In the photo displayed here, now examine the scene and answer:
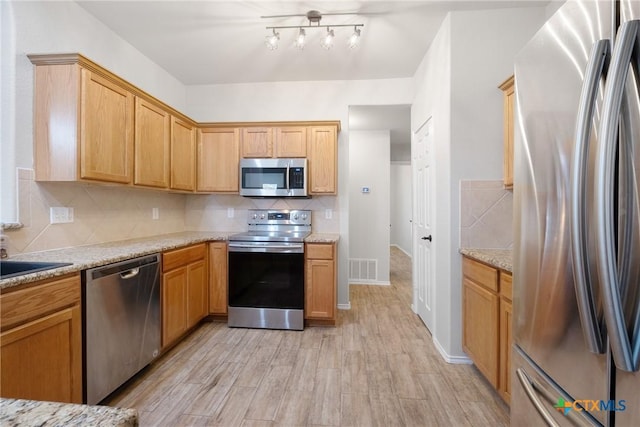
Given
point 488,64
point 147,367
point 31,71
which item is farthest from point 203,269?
point 488,64

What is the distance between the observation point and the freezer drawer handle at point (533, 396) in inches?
34.3

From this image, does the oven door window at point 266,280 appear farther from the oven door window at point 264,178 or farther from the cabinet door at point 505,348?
the cabinet door at point 505,348

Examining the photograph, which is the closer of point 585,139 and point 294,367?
point 585,139

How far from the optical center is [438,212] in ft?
7.86

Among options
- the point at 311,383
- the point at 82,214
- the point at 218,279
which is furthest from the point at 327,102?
the point at 311,383

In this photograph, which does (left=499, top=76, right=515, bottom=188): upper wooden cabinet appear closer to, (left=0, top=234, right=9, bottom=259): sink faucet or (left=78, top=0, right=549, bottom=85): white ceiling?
(left=78, top=0, right=549, bottom=85): white ceiling

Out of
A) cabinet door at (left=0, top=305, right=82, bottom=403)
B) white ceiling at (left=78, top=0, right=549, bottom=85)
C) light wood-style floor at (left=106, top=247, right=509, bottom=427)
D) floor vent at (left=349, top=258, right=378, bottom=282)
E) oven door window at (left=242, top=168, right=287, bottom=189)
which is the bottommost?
light wood-style floor at (left=106, top=247, right=509, bottom=427)

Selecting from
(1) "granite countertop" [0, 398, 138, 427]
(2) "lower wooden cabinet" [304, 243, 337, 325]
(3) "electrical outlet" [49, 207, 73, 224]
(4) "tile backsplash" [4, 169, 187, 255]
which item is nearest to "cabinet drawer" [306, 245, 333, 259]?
(2) "lower wooden cabinet" [304, 243, 337, 325]

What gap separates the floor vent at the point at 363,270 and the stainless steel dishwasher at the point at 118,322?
9.73 feet

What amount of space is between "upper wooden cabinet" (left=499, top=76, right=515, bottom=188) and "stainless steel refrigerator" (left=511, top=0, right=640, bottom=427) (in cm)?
104

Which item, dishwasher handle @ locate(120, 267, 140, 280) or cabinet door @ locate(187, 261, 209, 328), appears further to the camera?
cabinet door @ locate(187, 261, 209, 328)

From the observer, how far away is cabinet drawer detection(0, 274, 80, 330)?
116 cm

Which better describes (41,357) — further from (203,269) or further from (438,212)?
(438,212)

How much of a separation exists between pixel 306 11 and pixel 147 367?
3.06 metres
